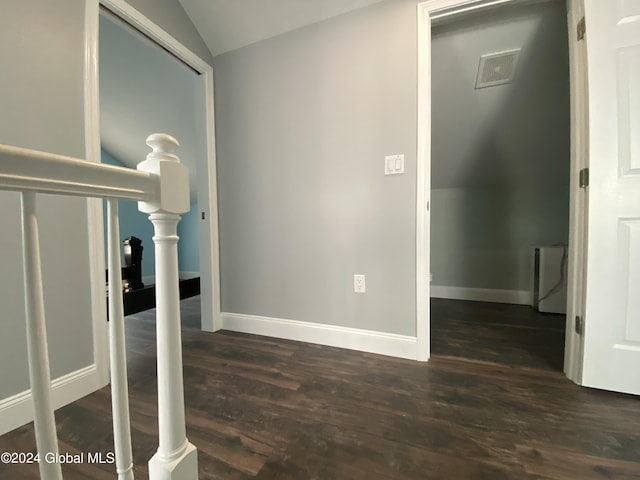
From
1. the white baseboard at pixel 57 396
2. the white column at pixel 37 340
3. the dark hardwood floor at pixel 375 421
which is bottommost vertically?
the dark hardwood floor at pixel 375 421

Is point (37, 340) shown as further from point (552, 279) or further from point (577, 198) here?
point (552, 279)

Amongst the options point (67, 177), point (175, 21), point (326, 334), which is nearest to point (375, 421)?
point (326, 334)

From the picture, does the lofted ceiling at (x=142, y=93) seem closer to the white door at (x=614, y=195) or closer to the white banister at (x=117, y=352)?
the white banister at (x=117, y=352)

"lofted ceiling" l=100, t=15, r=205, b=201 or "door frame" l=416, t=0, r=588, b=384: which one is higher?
"lofted ceiling" l=100, t=15, r=205, b=201

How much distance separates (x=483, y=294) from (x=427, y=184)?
196 cm

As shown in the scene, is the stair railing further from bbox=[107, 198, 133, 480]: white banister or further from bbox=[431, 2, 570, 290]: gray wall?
bbox=[431, 2, 570, 290]: gray wall

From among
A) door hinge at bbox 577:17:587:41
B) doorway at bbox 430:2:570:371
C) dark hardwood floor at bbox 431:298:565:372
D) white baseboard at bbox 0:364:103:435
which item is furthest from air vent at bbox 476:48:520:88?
white baseboard at bbox 0:364:103:435

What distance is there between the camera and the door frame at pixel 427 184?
127cm

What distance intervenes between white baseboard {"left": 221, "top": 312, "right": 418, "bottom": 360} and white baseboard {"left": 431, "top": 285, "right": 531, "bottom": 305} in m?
1.68

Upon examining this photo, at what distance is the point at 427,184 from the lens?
1.47 m

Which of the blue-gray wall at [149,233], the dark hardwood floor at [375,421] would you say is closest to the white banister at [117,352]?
the dark hardwood floor at [375,421]

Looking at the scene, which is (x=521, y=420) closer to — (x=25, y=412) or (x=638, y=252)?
(x=638, y=252)

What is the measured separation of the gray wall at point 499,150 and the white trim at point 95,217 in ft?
6.42

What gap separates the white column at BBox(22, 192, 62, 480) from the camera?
0.38 metres
